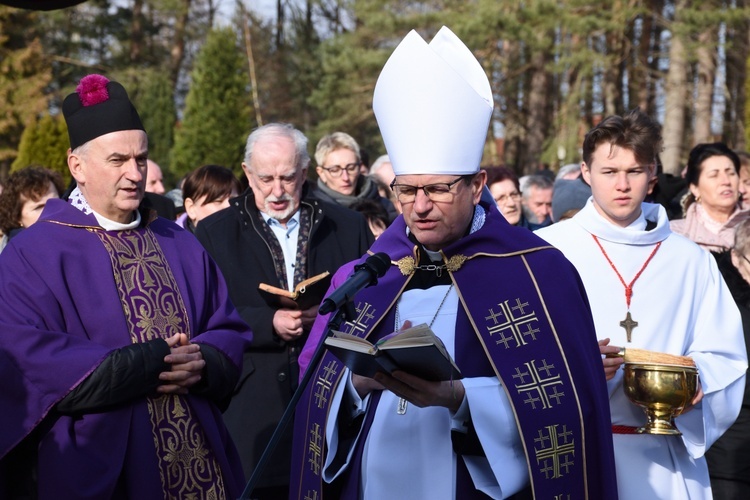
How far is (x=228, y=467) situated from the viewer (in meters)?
4.49

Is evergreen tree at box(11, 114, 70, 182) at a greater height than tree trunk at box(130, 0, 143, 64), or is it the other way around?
tree trunk at box(130, 0, 143, 64)

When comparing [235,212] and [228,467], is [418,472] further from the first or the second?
[235,212]

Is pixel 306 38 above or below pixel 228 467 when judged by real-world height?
above

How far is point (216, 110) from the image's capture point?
27047 mm

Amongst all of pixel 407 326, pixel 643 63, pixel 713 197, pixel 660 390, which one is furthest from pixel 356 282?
pixel 643 63

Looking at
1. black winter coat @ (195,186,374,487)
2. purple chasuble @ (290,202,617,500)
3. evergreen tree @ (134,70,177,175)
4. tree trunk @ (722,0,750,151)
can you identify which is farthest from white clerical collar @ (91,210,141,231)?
evergreen tree @ (134,70,177,175)

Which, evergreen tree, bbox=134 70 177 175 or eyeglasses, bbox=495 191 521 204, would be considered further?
evergreen tree, bbox=134 70 177 175

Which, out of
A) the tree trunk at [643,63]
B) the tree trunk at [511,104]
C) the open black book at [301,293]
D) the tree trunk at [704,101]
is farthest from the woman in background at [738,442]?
the tree trunk at [643,63]

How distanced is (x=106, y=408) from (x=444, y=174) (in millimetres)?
1572

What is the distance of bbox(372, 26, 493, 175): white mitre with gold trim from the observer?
390 cm

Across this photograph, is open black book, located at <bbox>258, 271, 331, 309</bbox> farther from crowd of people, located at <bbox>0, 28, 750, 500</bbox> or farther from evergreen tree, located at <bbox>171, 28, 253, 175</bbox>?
evergreen tree, located at <bbox>171, 28, 253, 175</bbox>

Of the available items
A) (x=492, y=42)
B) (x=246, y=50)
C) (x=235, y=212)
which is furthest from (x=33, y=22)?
(x=235, y=212)

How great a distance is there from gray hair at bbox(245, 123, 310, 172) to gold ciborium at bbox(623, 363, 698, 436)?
2508 mm

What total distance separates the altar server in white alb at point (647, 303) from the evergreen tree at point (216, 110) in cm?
2225
